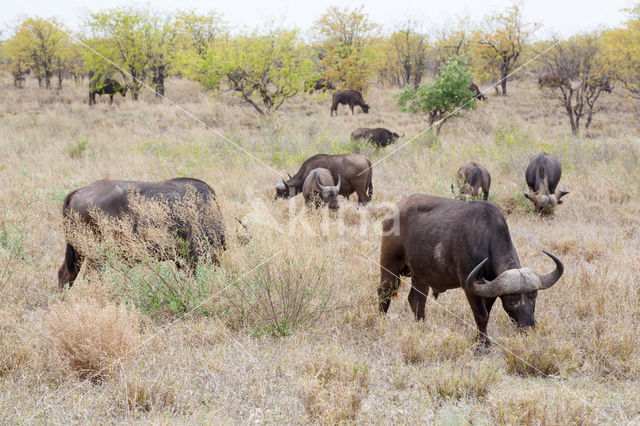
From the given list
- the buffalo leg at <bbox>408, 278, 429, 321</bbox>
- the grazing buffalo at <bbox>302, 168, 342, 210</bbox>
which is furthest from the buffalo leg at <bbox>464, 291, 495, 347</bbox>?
the grazing buffalo at <bbox>302, 168, 342, 210</bbox>

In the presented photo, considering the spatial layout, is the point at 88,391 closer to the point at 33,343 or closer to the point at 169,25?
the point at 33,343

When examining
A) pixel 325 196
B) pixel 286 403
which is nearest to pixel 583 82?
pixel 325 196

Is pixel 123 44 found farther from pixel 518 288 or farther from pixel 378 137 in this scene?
pixel 518 288

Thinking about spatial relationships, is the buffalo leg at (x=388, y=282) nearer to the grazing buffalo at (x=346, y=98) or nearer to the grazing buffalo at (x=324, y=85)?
the grazing buffalo at (x=346, y=98)

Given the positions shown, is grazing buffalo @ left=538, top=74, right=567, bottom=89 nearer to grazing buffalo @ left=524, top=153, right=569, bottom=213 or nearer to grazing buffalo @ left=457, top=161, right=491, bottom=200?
grazing buffalo @ left=524, top=153, right=569, bottom=213

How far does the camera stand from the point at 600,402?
11.0ft

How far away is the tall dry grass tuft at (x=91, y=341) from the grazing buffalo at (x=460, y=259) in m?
2.66

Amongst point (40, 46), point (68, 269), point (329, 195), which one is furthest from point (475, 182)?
point (40, 46)

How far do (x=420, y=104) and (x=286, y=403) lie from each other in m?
17.3

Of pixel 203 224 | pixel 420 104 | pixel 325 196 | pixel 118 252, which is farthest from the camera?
pixel 420 104

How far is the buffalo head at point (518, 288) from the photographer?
396cm

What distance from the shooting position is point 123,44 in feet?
90.0

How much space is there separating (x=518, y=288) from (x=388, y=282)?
5.24 feet

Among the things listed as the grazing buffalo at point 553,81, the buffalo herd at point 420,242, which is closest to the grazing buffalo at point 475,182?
the buffalo herd at point 420,242
